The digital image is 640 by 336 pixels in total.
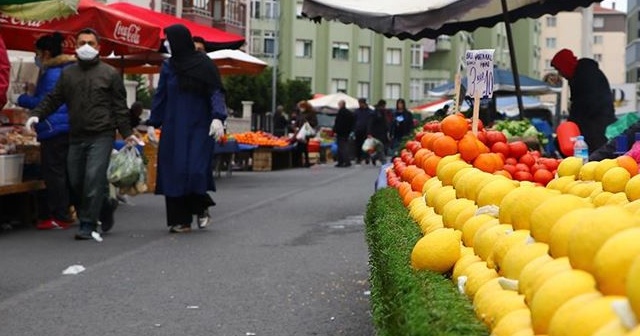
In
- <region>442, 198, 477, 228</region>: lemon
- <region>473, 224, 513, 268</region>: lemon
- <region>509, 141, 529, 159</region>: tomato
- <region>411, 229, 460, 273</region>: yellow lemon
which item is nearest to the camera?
<region>473, 224, 513, 268</region>: lemon

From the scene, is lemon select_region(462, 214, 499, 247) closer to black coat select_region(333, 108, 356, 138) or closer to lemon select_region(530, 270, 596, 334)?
lemon select_region(530, 270, 596, 334)

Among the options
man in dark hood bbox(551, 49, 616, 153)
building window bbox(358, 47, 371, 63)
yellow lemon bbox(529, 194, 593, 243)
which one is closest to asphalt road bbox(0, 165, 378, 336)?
man in dark hood bbox(551, 49, 616, 153)

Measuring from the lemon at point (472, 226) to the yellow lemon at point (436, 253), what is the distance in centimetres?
8

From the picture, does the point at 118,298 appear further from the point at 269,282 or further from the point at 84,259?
the point at 84,259

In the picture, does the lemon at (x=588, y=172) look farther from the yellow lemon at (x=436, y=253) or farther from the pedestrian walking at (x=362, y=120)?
the pedestrian walking at (x=362, y=120)

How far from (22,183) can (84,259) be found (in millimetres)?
2894

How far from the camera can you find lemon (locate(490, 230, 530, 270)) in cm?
345

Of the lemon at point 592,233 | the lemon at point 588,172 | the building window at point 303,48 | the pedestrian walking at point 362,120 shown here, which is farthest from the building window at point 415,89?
the lemon at point 592,233

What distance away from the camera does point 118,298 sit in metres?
7.45

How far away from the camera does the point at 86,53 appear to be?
11.0 m

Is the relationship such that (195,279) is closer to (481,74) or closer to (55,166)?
(481,74)

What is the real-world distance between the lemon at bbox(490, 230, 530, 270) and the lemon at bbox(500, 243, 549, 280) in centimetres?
12

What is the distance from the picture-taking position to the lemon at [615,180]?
5055mm

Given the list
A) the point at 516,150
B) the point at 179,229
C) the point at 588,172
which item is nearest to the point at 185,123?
the point at 179,229
